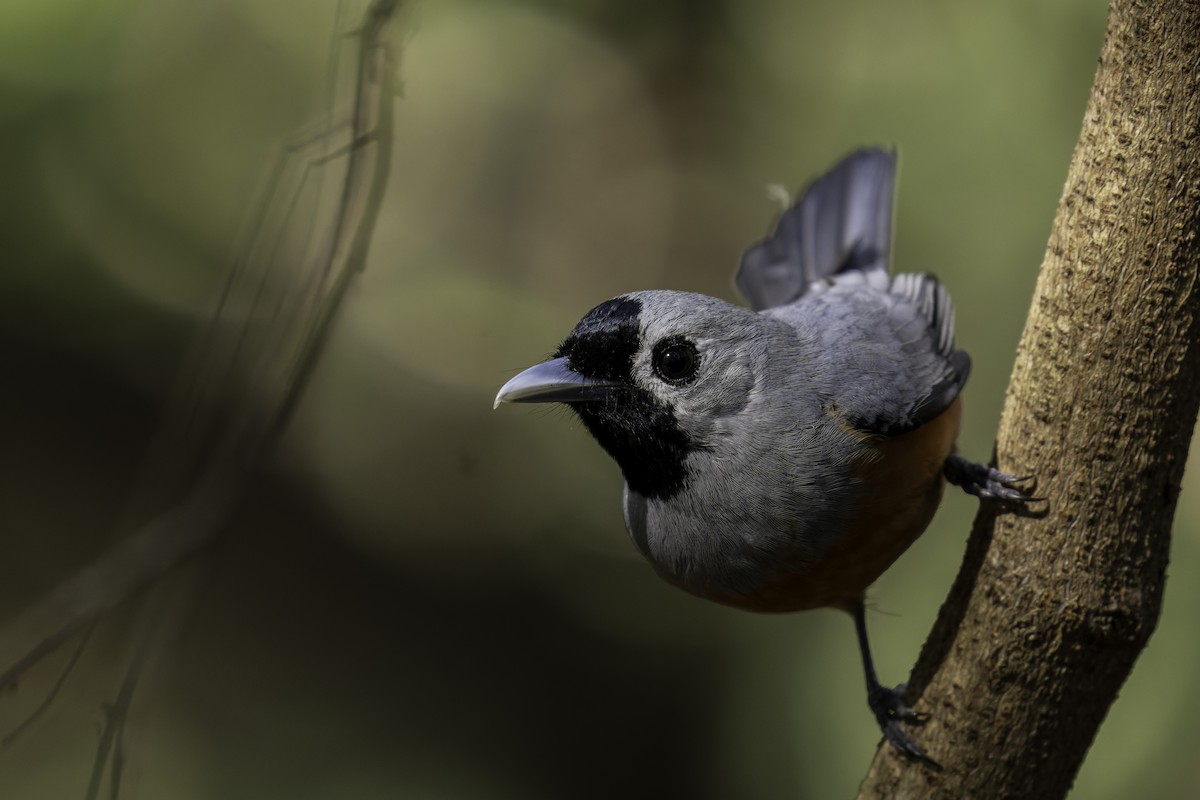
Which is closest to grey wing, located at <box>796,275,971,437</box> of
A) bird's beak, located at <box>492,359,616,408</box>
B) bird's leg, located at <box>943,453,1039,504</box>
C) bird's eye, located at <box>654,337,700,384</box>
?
bird's leg, located at <box>943,453,1039,504</box>

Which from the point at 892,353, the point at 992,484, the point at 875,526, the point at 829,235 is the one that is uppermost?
the point at 829,235

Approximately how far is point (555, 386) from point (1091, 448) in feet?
4.50

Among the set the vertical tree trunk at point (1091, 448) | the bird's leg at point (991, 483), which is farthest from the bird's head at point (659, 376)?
the vertical tree trunk at point (1091, 448)

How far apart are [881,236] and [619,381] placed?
168cm

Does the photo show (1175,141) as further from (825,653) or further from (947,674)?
(825,653)

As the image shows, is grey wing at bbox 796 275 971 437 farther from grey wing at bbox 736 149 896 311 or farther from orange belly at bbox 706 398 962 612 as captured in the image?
grey wing at bbox 736 149 896 311

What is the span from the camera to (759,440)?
2994 mm

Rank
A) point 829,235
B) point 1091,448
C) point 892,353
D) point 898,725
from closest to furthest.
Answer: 1. point 1091,448
2. point 898,725
3. point 892,353
4. point 829,235

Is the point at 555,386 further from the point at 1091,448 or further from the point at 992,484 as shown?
the point at 1091,448

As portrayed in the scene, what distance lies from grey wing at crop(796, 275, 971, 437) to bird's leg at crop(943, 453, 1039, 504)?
0.26 metres

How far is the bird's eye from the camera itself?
10.1ft

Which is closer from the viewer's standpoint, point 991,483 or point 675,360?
point 991,483

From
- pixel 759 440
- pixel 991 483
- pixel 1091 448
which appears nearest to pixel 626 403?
pixel 759 440

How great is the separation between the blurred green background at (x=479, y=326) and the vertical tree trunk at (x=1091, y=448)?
198cm
